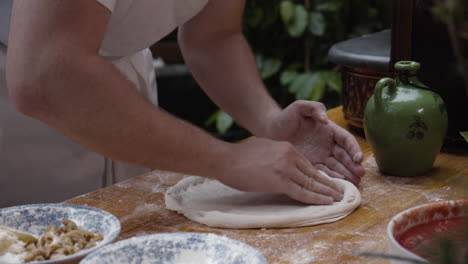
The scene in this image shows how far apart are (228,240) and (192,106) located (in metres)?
3.81

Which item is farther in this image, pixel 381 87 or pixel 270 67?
pixel 270 67

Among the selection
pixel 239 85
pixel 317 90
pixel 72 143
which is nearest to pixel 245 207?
pixel 239 85

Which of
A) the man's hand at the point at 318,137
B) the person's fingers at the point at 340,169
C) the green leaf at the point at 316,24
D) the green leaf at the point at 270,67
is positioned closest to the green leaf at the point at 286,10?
the green leaf at the point at 316,24

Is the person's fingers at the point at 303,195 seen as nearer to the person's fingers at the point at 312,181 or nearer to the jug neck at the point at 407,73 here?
the person's fingers at the point at 312,181

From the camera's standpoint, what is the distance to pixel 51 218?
119 cm

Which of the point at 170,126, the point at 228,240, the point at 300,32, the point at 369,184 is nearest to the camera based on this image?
the point at 228,240

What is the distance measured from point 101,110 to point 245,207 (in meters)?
0.40

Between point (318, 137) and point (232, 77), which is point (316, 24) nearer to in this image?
point (232, 77)

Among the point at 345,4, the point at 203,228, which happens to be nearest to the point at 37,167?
the point at 203,228

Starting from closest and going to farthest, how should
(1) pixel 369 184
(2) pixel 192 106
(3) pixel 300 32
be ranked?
1. (1) pixel 369 184
2. (3) pixel 300 32
3. (2) pixel 192 106

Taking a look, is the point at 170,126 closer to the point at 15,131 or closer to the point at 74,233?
the point at 74,233

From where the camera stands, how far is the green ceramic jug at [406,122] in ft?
4.98

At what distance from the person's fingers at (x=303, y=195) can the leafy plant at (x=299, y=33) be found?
2.26 m

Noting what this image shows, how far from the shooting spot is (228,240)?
999 mm
